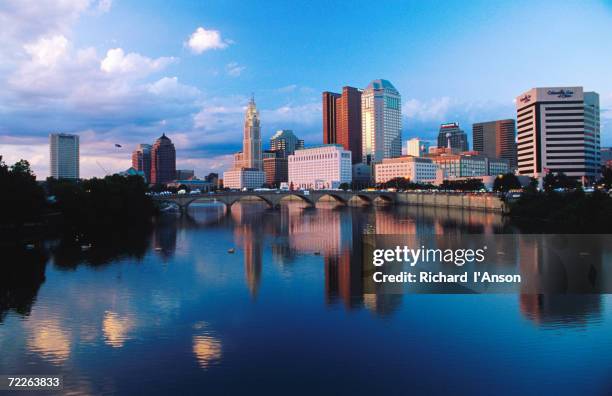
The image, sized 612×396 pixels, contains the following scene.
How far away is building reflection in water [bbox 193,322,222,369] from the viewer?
17719 mm

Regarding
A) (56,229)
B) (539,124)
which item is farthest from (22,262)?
(539,124)

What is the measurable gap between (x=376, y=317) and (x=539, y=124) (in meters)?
114

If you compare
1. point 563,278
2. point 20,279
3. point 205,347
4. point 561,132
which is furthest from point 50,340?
point 561,132

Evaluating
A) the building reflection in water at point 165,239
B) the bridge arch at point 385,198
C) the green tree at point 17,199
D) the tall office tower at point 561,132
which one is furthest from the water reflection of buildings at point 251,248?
the tall office tower at point 561,132

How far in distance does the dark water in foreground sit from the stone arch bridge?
199 feet

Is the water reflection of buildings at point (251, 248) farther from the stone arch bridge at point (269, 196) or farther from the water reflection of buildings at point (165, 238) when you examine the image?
the stone arch bridge at point (269, 196)

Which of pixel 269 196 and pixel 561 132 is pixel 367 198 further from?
pixel 561 132

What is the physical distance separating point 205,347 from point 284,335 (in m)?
3.23

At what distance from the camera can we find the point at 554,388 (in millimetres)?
15656

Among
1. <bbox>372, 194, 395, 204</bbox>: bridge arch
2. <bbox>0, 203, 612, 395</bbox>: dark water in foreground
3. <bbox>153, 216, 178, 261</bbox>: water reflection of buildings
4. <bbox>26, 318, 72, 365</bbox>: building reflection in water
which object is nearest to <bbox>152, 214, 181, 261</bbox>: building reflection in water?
<bbox>153, 216, 178, 261</bbox>: water reflection of buildings

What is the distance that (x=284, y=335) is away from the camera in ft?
67.1

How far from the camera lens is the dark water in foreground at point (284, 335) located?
637 inches

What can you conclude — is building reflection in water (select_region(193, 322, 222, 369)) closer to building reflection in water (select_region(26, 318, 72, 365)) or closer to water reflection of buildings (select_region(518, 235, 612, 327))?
building reflection in water (select_region(26, 318, 72, 365))

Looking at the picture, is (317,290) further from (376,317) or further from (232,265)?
(232,265)
